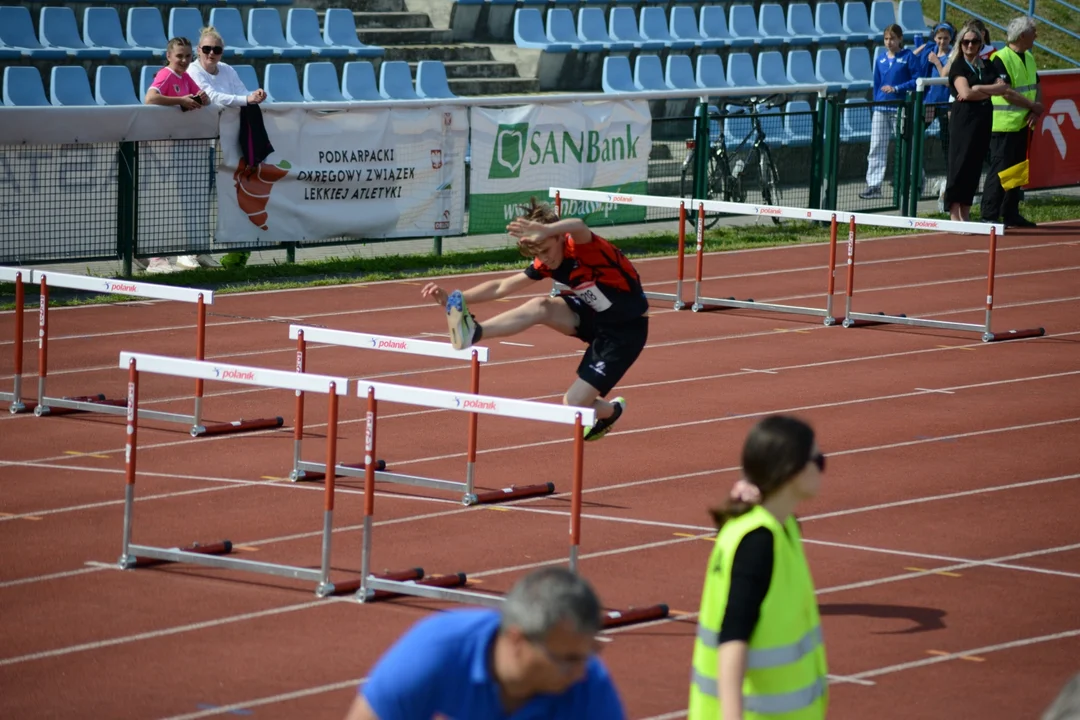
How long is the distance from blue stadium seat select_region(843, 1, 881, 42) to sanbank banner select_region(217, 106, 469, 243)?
13764 millimetres

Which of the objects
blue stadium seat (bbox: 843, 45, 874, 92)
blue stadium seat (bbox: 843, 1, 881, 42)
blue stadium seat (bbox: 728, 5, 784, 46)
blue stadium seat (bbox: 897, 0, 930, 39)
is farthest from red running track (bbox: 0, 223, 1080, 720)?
blue stadium seat (bbox: 897, 0, 930, 39)

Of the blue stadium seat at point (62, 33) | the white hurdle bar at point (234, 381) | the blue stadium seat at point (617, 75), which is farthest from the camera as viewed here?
the blue stadium seat at point (617, 75)

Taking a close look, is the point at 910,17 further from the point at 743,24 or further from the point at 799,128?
the point at 799,128

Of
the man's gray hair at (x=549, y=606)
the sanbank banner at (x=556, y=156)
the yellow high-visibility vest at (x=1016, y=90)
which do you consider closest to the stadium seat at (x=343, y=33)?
the sanbank banner at (x=556, y=156)

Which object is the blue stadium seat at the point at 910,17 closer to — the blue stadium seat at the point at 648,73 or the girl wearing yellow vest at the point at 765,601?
the blue stadium seat at the point at 648,73

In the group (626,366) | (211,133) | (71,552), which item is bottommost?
(71,552)

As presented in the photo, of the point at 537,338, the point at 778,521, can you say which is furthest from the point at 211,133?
the point at 778,521

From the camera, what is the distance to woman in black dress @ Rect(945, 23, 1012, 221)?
20500mm

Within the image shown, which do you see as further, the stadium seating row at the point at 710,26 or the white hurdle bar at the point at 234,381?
the stadium seating row at the point at 710,26

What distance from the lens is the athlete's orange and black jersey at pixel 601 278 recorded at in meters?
10.0

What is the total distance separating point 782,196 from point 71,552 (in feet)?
45.5

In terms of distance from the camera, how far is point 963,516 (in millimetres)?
9672

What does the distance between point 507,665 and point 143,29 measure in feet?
64.8

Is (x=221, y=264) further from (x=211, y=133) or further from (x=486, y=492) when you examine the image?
(x=486, y=492)
